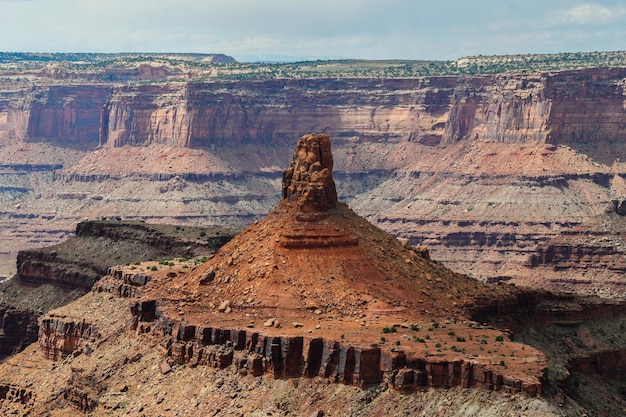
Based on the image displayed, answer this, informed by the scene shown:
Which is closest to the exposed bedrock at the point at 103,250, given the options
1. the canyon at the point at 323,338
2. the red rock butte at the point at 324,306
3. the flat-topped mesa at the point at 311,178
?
the canyon at the point at 323,338

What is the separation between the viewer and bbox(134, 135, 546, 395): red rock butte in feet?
282

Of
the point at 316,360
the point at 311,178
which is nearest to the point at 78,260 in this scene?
the point at 311,178

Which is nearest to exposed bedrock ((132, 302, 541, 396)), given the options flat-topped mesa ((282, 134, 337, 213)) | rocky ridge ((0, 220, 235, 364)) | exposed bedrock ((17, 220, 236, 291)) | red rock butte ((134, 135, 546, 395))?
red rock butte ((134, 135, 546, 395))

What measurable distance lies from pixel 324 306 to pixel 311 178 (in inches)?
321

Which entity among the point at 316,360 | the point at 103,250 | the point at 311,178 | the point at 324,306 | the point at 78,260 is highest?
the point at 311,178

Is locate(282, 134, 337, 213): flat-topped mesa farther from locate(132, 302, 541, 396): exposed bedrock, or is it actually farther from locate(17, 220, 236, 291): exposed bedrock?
locate(17, 220, 236, 291): exposed bedrock

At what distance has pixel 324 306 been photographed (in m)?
95.8

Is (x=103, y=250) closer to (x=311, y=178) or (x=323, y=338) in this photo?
(x=311, y=178)

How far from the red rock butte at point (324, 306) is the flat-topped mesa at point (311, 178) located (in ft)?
0.15

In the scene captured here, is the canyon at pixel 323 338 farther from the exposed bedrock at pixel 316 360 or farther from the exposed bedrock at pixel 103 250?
the exposed bedrock at pixel 103 250

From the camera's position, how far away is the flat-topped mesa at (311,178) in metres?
101

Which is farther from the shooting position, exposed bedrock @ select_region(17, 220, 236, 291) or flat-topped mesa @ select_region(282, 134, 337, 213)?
exposed bedrock @ select_region(17, 220, 236, 291)

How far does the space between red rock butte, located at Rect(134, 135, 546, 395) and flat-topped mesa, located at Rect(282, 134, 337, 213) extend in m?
0.05

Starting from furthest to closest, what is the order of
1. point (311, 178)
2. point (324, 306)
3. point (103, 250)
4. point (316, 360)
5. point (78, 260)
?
point (103, 250) → point (78, 260) → point (311, 178) → point (324, 306) → point (316, 360)
